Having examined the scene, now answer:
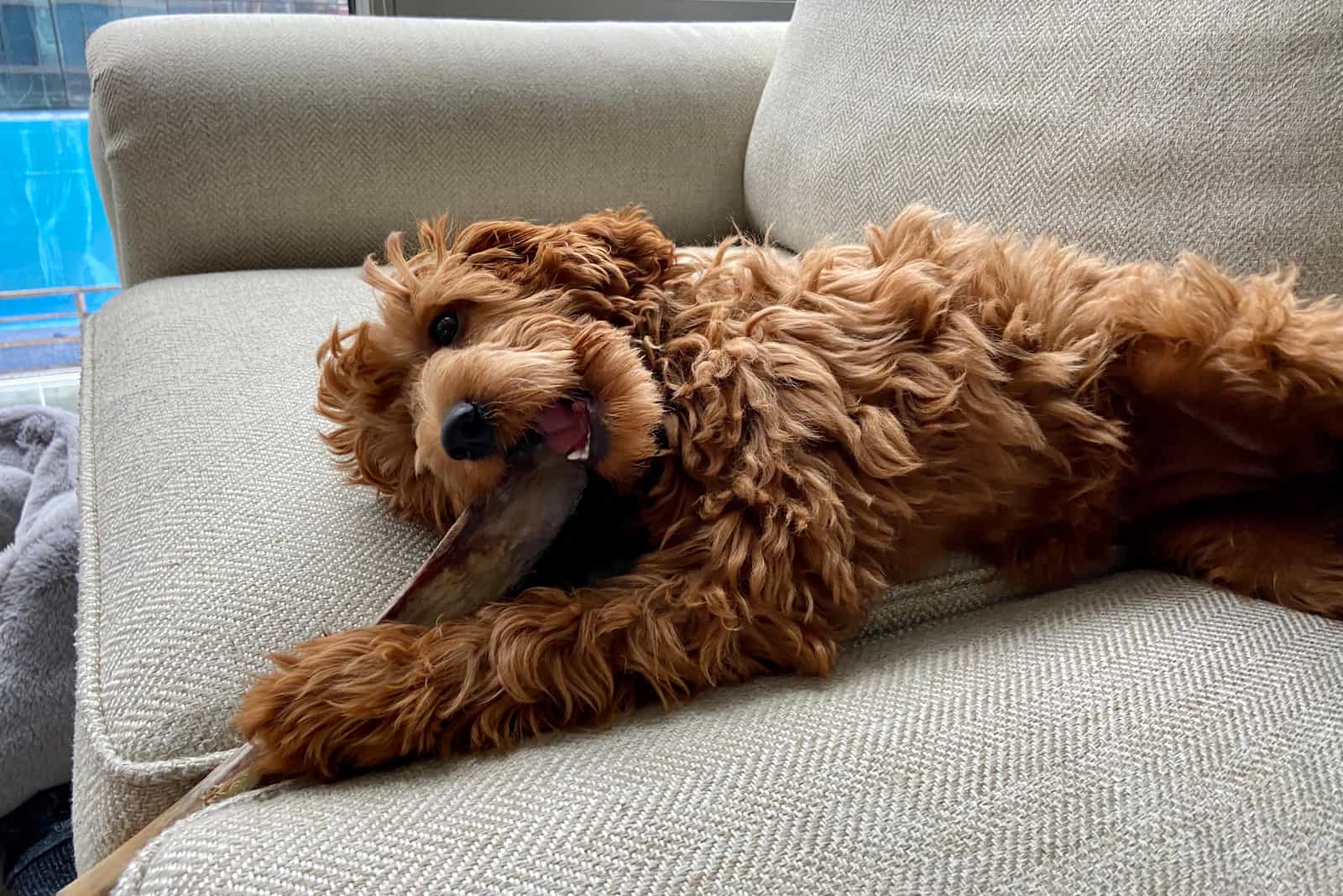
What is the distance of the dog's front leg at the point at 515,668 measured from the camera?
2.53 feet

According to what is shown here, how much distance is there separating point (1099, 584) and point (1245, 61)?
590 millimetres

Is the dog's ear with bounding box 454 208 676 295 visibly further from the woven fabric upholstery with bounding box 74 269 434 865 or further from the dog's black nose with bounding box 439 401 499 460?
the woven fabric upholstery with bounding box 74 269 434 865

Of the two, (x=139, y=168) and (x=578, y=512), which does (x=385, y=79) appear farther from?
(x=578, y=512)

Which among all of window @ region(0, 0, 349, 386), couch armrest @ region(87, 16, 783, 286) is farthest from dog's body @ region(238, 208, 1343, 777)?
window @ region(0, 0, 349, 386)

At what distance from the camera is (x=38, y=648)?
4.64 feet

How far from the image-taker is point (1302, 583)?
35.2 inches

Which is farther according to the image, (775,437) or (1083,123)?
(1083,123)

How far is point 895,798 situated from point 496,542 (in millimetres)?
393

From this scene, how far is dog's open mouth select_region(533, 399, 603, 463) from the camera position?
84cm

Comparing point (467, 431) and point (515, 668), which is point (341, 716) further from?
point (467, 431)

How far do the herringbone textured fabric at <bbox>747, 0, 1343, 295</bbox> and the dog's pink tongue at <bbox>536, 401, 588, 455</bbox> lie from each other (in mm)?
720

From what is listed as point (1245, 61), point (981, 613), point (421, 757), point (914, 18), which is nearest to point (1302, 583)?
point (981, 613)

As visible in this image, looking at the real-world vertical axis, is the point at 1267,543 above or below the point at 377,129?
below

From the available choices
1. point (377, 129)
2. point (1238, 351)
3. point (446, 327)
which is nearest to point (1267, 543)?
point (1238, 351)
